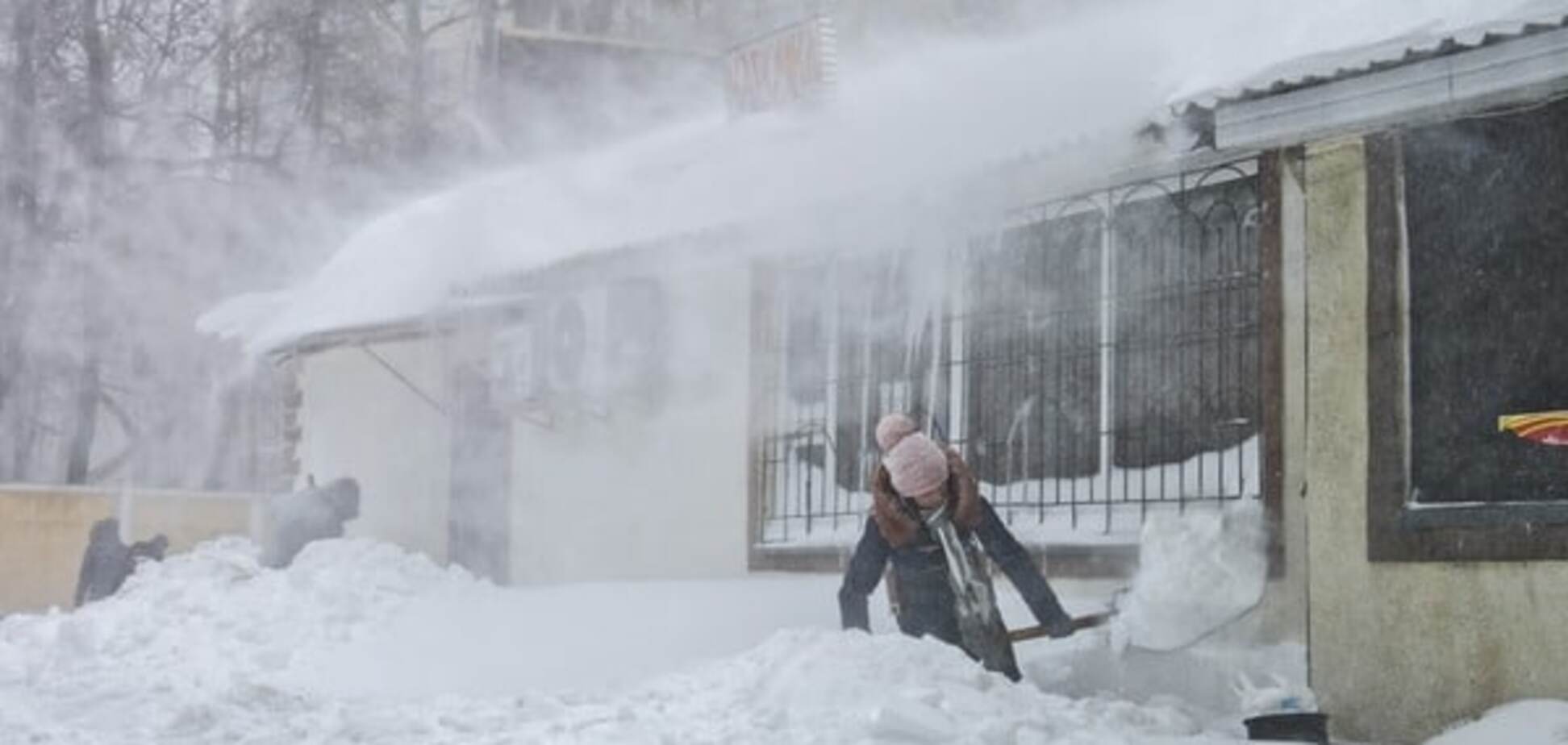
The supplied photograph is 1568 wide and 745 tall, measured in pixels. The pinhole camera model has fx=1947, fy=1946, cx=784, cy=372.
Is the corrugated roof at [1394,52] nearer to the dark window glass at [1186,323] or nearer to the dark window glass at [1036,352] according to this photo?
A: the dark window glass at [1186,323]

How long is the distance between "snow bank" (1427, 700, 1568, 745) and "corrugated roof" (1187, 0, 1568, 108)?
2083 millimetres

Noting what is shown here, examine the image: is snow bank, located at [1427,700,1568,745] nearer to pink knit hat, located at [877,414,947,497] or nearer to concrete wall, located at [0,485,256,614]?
pink knit hat, located at [877,414,947,497]

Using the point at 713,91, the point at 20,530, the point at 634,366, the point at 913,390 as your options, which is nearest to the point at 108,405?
the point at 20,530

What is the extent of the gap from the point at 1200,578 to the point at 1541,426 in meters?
1.49

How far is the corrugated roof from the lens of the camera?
5938mm

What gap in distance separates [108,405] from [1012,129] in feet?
89.7

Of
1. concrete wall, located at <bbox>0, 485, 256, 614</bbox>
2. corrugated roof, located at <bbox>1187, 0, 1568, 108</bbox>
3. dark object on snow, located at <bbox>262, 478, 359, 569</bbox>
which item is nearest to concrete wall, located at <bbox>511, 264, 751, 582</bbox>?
dark object on snow, located at <bbox>262, 478, 359, 569</bbox>

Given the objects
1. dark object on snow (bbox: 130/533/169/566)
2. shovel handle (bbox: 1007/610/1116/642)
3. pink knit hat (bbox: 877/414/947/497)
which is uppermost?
pink knit hat (bbox: 877/414/947/497)

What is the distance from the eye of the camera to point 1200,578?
737 centimetres

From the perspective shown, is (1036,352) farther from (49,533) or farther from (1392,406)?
(49,533)

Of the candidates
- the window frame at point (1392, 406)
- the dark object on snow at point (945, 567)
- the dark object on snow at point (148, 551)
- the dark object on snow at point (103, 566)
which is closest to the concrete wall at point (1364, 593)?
the window frame at point (1392, 406)

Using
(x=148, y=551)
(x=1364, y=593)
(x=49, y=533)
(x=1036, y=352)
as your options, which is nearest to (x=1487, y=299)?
(x=1364, y=593)

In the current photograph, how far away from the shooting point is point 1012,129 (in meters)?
8.38

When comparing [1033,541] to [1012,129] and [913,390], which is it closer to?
[913,390]
